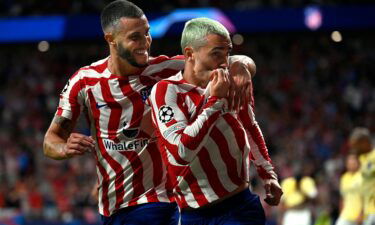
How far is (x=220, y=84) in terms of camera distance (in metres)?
4.30

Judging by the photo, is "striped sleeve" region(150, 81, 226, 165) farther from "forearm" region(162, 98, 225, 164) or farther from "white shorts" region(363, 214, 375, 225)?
"white shorts" region(363, 214, 375, 225)

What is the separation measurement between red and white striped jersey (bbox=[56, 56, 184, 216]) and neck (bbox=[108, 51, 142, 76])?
3 cm

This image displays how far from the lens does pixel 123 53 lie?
17.1ft

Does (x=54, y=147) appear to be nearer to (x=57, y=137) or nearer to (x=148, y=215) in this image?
(x=57, y=137)

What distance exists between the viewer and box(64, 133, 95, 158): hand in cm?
475

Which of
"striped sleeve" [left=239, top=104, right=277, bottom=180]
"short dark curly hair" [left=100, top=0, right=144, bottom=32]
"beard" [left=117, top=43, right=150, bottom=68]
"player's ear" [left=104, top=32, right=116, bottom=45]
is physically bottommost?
"striped sleeve" [left=239, top=104, right=277, bottom=180]

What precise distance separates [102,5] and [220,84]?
16.6 metres

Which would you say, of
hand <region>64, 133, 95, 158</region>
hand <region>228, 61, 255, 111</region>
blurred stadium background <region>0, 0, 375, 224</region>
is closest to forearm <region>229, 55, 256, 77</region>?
hand <region>228, 61, 255, 111</region>

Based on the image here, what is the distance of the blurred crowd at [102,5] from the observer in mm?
19219

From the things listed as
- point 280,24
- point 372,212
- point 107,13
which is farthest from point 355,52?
point 107,13

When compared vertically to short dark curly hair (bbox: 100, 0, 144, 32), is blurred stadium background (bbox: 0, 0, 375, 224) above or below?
below

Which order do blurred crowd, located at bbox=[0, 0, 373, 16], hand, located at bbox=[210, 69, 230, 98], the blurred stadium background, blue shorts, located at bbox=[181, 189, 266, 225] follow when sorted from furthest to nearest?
blurred crowd, located at bbox=[0, 0, 373, 16], the blurred stadium background, blue shorts, located at bbox=[181, 189, 266, 225], hand, located at bbox=[210, 69, 230, 98]

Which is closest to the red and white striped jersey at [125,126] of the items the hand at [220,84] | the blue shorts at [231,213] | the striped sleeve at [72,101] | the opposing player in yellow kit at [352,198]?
the striped sleeve at [72,101]

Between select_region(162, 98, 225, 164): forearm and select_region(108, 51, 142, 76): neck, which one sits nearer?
select_region(162, 98, 225, 164): forearm
